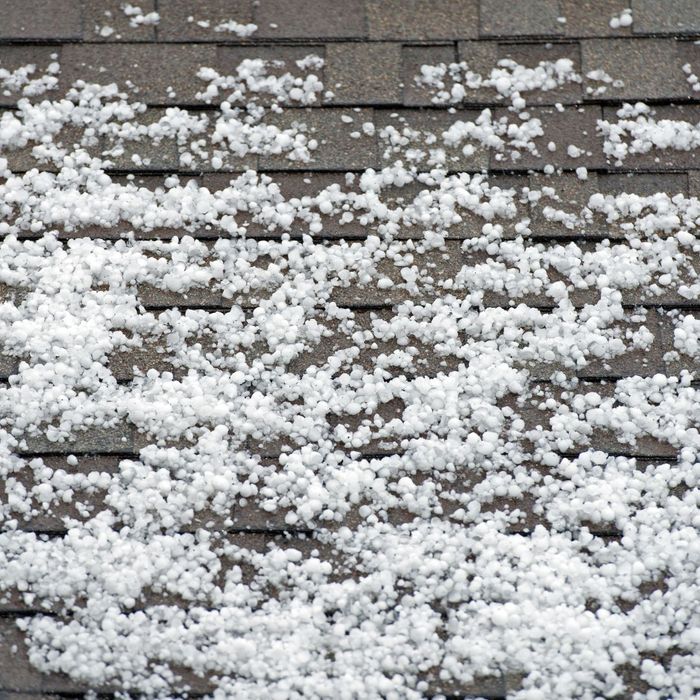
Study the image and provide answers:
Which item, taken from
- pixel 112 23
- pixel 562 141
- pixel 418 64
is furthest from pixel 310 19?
pixel 562 141

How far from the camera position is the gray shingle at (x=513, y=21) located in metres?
2.51

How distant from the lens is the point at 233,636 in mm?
2182

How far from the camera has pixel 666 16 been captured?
250cm

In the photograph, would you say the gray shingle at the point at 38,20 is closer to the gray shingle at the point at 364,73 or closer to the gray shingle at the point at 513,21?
the gray shingle at the point at 364,73

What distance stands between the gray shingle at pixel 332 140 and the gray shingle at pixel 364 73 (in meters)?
0.04

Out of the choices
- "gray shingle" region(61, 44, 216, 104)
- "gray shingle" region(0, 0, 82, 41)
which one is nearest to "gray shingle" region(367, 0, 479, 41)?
"gray shingle" region(61, 44, 216, 104)

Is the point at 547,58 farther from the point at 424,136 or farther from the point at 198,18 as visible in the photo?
the point at 198,18

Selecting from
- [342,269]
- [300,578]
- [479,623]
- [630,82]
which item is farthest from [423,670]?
[630,82]

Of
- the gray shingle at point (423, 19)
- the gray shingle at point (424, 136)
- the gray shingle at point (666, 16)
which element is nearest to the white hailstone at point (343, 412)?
the gray shingle at point (424, 136)

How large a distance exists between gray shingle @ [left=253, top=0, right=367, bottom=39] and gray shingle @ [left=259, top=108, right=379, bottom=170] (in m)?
0.21

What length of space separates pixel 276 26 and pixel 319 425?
1.05m

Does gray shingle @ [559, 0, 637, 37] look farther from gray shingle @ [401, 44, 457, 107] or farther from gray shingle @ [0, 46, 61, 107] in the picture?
gray shingle @ [0, 46, 61, 107]

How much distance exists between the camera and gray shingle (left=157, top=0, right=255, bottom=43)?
2.52 meters

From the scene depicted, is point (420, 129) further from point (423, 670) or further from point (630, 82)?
point (423, 670)
